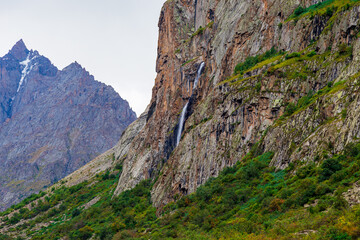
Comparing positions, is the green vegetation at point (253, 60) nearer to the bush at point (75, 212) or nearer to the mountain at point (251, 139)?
the mountain at point (251, 139)

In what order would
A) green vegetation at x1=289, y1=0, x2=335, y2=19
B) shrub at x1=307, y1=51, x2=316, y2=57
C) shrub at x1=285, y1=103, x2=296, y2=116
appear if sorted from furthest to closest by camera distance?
green vegetation at x1=289, y1=0, x2=335, y2=19
shrub at x1=307, y1=51, x2=316, y2=57
shrub at x1=285, y1=103, x2=296, y2=116

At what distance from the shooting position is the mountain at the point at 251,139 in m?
33.3

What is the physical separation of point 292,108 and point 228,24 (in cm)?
4665

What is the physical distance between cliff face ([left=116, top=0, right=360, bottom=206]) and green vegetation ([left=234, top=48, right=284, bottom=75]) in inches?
58.4

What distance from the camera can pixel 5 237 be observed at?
11531 centimetres

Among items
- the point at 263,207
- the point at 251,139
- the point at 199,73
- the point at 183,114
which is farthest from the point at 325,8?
the point at 183,114

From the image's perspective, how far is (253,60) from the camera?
246 feet

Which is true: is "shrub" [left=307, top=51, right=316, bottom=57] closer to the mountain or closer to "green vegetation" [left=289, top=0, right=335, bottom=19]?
the mountain

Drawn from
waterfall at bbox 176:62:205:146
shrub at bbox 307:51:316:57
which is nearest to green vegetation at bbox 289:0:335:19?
shrub at bbox 307:51:316:57

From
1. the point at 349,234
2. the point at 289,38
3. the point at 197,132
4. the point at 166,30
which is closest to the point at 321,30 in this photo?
the point at 289,38

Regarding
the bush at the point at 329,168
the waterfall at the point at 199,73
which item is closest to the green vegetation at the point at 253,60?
the waterfall at the point at 199,73

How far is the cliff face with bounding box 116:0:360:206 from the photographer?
42.6m

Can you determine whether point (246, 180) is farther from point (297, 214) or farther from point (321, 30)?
point (321, 30)

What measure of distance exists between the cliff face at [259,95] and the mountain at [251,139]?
0.66 feet
